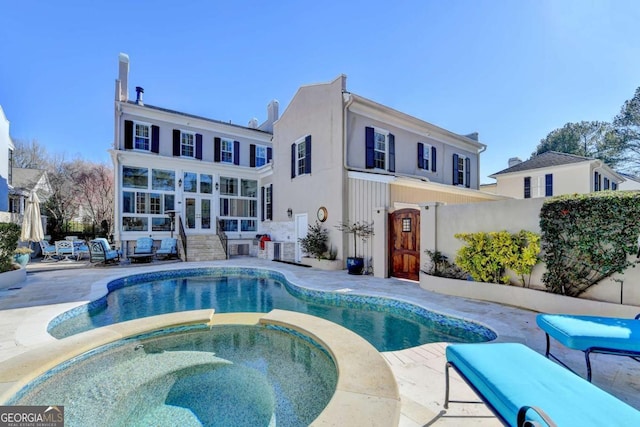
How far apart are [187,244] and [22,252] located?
5835 millimetres

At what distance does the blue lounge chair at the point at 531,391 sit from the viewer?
1.69 metres

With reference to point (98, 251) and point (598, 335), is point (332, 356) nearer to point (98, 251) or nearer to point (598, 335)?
point (598, 335)

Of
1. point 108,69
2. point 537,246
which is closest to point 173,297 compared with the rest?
point 537,246

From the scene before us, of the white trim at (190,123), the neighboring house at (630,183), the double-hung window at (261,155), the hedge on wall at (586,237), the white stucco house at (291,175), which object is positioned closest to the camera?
the hedge on wall at (586,237)

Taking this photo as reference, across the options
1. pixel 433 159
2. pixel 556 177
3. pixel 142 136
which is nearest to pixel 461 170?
pixel 433 159

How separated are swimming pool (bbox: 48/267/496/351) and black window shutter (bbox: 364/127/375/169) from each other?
6.03 metres

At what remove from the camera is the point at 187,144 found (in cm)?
1611

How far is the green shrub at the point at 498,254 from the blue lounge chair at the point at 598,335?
3.02m

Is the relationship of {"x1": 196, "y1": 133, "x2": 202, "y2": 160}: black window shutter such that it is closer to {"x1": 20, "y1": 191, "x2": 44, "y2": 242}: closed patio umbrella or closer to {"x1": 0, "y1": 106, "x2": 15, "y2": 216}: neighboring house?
{"x1": 20, "y1": 191, "x2": 44, "y2": 242}: closed patio umbrella

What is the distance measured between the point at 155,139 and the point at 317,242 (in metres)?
10.7

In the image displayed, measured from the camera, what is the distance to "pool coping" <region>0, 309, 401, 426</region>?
2.39 m

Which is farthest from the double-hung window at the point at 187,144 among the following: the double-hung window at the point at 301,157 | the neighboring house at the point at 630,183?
the neighboring house at the point at 630,183

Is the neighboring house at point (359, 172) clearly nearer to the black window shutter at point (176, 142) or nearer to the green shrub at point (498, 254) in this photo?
the green shrub at point (498, 254)

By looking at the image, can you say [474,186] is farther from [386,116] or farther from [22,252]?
[22,252]
